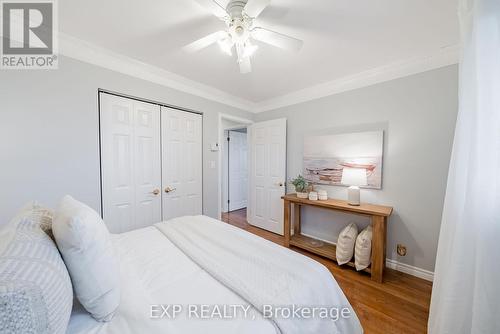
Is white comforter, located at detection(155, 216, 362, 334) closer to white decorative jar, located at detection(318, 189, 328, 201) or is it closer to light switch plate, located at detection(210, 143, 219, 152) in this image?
white decorative jar, located at detection(318, 189, 328, 201)

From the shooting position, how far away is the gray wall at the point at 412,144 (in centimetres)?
199

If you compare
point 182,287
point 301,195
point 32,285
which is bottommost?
point 182,287

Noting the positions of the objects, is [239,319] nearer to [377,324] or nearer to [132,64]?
[377,324]

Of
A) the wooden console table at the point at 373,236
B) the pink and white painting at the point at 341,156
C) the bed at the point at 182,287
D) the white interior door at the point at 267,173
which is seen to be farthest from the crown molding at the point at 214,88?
the bed at the point at 182,287

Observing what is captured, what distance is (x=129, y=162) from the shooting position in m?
2.29

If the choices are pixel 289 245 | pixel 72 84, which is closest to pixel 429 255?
pixel 289 245

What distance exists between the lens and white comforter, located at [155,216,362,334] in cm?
87

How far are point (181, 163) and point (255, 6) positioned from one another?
208cm

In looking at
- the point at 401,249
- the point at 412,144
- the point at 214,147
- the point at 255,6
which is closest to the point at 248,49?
the point at 255,6

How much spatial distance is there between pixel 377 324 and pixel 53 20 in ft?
11.7

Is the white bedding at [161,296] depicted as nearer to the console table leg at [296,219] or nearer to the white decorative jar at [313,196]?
the white decorative jar at [313,196]

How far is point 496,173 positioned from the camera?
2.98 ft

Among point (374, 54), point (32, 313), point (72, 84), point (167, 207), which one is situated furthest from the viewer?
point (167, 207)

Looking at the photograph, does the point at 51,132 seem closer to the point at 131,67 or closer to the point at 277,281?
the point at 131,67
